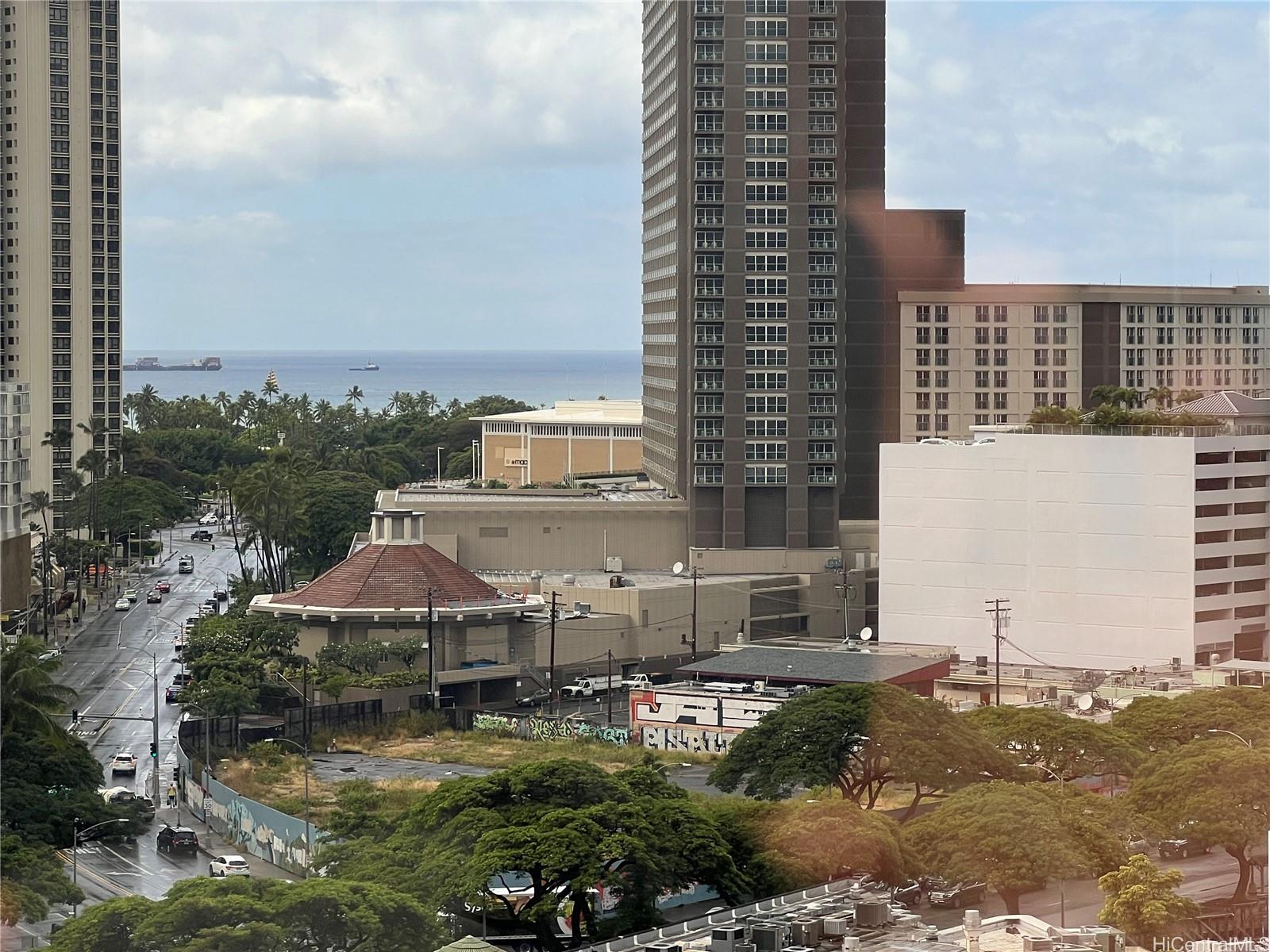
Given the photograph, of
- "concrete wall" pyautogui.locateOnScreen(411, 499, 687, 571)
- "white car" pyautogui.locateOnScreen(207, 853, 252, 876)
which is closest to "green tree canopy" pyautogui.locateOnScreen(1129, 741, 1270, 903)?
"white car" pyautogui.locateOnScreen(207, 853, 252, 876)

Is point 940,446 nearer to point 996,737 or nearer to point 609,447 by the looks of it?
point 996,737

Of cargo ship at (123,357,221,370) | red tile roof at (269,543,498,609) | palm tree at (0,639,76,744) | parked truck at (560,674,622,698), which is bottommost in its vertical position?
parked truck at (560,674,622,698)

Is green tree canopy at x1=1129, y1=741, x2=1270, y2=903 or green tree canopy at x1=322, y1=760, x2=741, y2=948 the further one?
green tree canopy at x1=1129, y1=741, x2=1270, y2=903

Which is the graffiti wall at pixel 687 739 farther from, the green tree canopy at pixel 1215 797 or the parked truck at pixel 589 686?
the green tree canopy at pixel 1215 797

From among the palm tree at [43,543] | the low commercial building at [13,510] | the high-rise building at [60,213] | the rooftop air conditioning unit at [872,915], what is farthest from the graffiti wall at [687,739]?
the high-rise building at [60,213]

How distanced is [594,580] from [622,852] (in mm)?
9857

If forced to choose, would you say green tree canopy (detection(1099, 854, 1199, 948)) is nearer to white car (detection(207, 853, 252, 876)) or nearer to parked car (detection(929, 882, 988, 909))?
parked car (detection(929, 882, 988, 909))

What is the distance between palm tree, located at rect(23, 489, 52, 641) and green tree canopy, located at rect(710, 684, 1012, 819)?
7.85 metres

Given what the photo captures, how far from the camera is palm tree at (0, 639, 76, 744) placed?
11594mm

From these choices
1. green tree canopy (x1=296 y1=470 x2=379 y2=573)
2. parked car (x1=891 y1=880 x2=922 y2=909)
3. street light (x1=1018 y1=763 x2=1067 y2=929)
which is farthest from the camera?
green tree canopy (x1=296 y1=470 x2=379 y2=573)

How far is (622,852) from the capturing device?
9570 millimetres

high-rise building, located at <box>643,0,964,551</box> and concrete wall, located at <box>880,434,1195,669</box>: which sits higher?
high-rise building, located at <box>643,0,964,551</box>

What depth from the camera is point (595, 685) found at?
17.1m

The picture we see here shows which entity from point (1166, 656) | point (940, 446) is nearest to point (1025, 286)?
point (940, 446)
